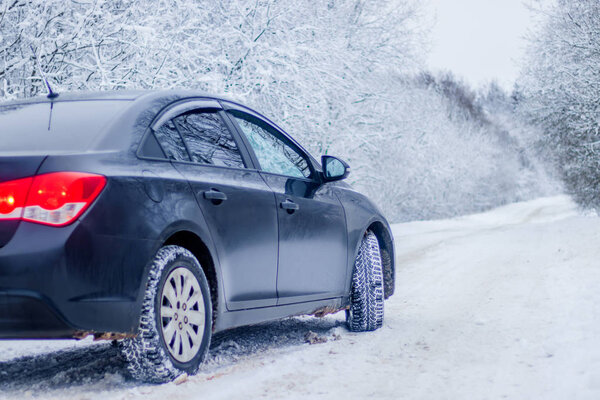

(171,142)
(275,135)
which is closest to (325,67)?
(275,135)

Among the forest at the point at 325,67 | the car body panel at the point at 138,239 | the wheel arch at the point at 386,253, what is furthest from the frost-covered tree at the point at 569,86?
the car body panel at the point at 138,239

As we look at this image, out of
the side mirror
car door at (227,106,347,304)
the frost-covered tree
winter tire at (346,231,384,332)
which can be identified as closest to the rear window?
car door at (227,106,347,304)

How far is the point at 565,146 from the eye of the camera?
26984 mm

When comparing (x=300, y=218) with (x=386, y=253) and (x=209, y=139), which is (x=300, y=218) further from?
(x=386, y=253)

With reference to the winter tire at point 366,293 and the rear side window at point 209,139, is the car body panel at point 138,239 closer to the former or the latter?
the rear side window at point 209,139

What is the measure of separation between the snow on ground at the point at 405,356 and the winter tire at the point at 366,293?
4.5 inches

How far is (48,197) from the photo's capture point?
3.53m

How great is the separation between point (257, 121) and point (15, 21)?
627cm

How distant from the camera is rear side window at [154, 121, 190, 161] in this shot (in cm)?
427

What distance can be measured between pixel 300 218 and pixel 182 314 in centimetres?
144

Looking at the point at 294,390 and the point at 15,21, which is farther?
the point at 15,21

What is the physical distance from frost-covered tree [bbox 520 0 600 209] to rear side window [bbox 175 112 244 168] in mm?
19001

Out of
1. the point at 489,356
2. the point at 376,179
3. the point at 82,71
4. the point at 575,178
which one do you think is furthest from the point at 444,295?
the point at 575,178

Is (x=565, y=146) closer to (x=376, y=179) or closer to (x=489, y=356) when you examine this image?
(x=376, y=179)
